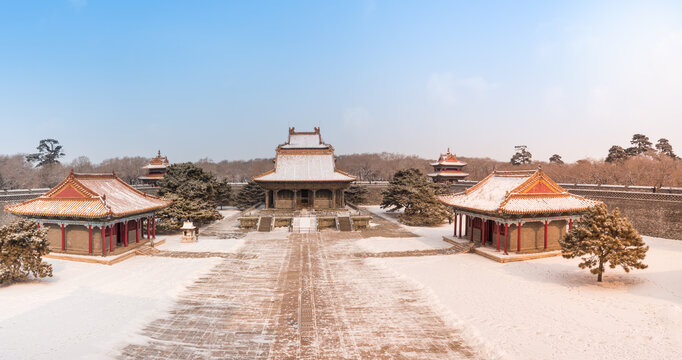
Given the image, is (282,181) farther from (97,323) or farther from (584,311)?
(584,311)

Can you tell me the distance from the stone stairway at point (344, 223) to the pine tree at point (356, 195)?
48.3 feet

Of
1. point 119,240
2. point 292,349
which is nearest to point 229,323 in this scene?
point 292,349

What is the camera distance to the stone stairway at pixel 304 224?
86.1 feet

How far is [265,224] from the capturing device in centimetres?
2725

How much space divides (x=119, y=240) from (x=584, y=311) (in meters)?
21.1

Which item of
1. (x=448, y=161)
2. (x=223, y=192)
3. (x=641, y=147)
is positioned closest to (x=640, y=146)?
(x=641, y=147)

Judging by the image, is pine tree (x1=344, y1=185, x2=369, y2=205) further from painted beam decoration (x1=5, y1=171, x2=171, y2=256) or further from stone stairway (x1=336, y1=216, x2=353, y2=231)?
painted beam decoration (x1=5, y1=171, x2=171, y2=256)

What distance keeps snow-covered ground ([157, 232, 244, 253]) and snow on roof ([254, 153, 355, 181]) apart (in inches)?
354

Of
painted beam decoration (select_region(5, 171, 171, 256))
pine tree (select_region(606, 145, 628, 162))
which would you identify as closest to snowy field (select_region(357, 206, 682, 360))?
painted beam decoration (select_region(5, 171, 171, 256))

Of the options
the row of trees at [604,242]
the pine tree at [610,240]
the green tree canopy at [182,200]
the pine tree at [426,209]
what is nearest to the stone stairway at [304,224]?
the green tree canopy at [182,200]

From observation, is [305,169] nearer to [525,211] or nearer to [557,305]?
[525,211]

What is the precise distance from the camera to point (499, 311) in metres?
10.8

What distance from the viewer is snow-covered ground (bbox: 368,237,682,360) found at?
8461 mm

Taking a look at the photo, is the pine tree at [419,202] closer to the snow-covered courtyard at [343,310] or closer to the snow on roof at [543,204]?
the snow on roof at [543,204]
